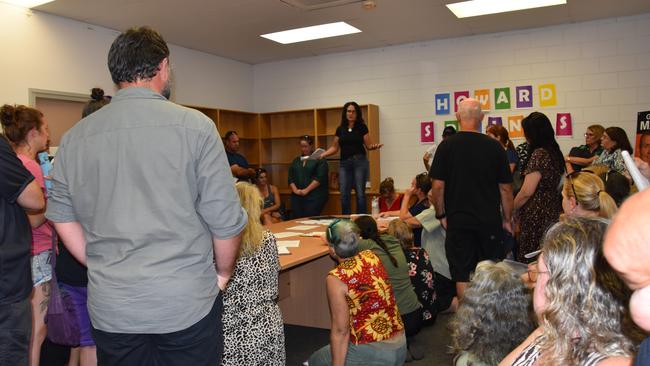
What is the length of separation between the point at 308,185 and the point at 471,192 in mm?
3918

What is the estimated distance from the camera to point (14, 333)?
1.71 metres

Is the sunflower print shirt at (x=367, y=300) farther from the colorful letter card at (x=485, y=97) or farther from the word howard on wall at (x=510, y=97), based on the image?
the colorful letter card at (x=485, y=97)

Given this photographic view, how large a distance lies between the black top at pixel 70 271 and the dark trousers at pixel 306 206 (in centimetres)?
471

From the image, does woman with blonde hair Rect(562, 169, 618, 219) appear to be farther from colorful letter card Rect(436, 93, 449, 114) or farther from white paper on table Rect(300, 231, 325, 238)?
colorful letter card Rect(436, 93, 449, 114)

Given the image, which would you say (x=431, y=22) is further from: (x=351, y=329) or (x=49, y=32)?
(x=351, y=329)

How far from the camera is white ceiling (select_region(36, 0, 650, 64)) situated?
5.30 m

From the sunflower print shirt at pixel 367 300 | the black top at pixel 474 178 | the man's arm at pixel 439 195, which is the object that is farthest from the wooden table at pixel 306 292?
the sunflower print shirt at pixel 367 300

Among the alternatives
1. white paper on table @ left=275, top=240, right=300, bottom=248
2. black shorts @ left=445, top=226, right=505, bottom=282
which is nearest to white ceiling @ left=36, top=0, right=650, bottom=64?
white paper on table @ left=275, top=240, right=300, bottom=248

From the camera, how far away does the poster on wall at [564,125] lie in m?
6.48

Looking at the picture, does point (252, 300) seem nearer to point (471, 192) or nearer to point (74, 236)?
point (74, 236)

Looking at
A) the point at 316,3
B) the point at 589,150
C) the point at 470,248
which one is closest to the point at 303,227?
the point at 470,248

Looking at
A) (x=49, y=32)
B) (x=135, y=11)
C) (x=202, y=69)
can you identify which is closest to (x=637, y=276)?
(x=135, y=11)

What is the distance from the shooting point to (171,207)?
4.47 ft

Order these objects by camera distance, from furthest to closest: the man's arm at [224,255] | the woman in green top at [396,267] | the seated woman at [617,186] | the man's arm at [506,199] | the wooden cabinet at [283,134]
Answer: the wooden cabinet at [283,134]
the man's arm at [506,199]
the woman in green top at [396,267]
the seated woman at [617,186]
the man's arm at [224,255]
